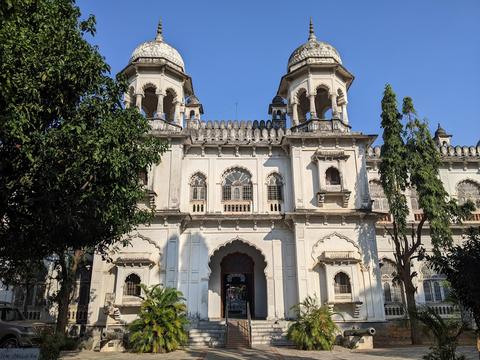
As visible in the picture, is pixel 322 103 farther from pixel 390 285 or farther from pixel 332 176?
pixel 390 285

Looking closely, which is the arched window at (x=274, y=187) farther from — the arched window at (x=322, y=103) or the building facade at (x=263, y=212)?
the arched window at (x=322, y=103)

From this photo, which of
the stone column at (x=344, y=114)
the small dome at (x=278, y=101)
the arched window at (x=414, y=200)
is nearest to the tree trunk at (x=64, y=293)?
the stone column at (x=344, y=114)

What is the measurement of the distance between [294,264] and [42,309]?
41.4 feet

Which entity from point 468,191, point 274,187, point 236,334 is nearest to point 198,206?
point 274,187

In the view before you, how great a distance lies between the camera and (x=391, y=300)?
2067 centimetres

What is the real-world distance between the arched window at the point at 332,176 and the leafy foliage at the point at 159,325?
8.87 meters

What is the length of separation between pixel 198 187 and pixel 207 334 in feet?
22.2

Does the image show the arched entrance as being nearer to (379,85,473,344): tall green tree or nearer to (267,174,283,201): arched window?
(267,174,283,201): arched window

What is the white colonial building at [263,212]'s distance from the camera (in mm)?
17234

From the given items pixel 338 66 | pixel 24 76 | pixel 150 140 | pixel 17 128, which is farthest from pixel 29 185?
pixel 338 66

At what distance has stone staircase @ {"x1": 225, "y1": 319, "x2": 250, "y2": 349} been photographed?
15.0m

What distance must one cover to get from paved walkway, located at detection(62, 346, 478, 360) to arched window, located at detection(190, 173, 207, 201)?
7.16 metres

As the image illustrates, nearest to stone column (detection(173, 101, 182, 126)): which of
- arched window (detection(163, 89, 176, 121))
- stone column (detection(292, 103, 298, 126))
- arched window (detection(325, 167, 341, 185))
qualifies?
arched window (detection(163, 89, 176, 121))

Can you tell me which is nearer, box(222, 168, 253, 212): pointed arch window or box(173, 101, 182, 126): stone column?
box(222, 168, 253, 212): pointed arch window
